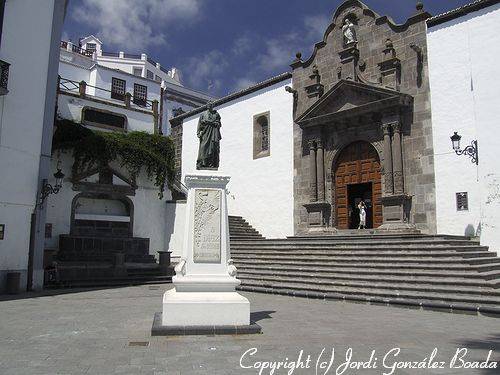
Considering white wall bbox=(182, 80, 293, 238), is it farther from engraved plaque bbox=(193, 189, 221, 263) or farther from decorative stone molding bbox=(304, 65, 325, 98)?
engraved plaque bbox=(193, 189, 221, 263)

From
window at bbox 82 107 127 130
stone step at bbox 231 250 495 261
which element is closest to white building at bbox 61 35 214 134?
window at bbox 82 107 127 130

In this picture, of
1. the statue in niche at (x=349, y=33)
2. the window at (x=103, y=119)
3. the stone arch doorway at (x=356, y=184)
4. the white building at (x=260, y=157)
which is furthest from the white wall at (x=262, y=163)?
the window at (x=103, y=119)

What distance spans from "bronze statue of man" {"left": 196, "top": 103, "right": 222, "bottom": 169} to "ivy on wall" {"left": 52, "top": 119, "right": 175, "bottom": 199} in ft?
38.4

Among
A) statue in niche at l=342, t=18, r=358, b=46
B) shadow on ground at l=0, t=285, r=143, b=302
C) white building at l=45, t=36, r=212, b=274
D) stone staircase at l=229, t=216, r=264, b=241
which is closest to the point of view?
shadow on ground at l=0, t=285, r=143, b=302

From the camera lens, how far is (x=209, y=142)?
757 centimetres

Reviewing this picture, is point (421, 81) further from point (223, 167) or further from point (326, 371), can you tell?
point (326, 371)

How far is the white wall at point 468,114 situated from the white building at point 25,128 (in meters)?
11.9

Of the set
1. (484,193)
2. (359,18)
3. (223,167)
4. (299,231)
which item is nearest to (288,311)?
(484,193)

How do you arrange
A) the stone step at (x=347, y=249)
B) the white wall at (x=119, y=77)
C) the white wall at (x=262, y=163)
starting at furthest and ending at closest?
the white wall at (x=119, y=77) → the white wall at (x=262, y=163) → the stone step at (x=347, y=249)

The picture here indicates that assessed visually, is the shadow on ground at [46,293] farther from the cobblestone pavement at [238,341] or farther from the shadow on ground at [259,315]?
the shadow on ground at [259,315]

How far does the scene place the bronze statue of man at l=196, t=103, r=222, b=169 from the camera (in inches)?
293

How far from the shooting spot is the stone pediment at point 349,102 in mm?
15141

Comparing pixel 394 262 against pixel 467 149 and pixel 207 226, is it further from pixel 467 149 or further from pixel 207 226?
pixel 207 226

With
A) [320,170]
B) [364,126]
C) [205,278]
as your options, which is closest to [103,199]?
[320,170]
